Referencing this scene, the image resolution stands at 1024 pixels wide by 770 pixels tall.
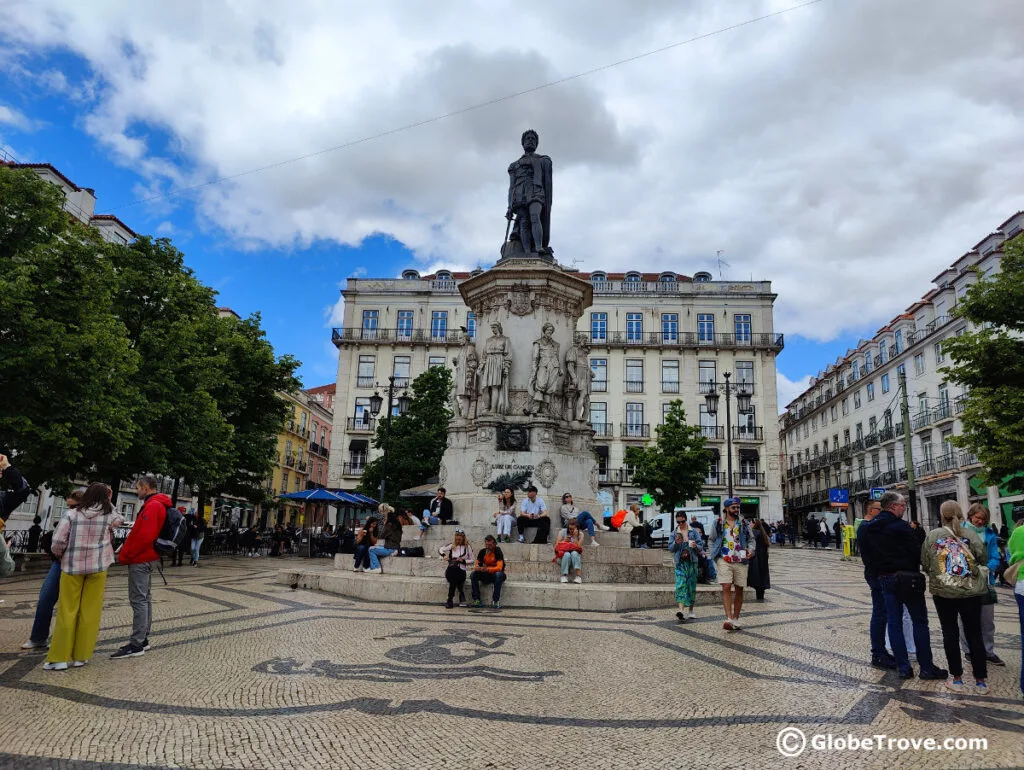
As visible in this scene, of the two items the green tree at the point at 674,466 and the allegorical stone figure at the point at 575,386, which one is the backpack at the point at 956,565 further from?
the green tree at the point at 674,466

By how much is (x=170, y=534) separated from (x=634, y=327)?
153ft

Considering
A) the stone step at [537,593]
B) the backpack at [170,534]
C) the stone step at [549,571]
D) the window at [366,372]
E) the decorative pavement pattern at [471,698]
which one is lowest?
the decorative pavement pattern at [471,698]

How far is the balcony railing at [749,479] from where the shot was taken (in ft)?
153

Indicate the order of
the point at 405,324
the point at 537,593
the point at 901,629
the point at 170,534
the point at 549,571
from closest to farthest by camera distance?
1. the point at 901,629
2. the point at 170,534
3. the point at 537,593
4. the point at 549,571
5. the point at 405,324

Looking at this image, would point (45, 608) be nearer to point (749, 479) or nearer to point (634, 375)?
point (749, 479)

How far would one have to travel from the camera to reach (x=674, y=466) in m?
35.3

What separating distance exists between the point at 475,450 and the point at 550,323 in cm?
316

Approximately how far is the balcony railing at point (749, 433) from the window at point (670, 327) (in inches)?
308

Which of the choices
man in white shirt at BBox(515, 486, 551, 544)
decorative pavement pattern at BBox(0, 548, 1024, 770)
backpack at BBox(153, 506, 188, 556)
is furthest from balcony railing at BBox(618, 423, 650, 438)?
backpack at BBox(153, 506, 188, 556)

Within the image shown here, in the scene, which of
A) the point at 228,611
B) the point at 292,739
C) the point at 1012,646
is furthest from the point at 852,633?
the point at 228,611

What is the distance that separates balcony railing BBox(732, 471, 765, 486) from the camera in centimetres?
4653
